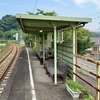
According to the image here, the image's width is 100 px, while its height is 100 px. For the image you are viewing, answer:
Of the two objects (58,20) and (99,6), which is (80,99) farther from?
(99,6)

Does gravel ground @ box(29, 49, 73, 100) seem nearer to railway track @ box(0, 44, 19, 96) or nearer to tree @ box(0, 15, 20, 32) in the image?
railway track @ box(0, 44, 19, 96)

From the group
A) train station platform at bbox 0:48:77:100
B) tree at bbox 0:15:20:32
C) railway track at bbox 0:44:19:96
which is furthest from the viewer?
tree at bbox 0:15:20:32

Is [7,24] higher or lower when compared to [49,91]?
higher

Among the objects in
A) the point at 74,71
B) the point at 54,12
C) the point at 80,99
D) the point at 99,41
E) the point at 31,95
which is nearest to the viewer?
the point at 80,99

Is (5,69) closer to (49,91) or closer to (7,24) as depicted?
(49,91)

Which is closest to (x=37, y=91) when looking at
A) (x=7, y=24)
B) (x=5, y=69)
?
(x=5, y=69)

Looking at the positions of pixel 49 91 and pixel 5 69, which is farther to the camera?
pixel 5 69

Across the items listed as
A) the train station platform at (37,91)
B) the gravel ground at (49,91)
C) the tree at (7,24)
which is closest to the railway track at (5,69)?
the train station platform at (37,91)

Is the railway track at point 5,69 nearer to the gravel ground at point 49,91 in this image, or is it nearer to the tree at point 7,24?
the gravel ground at point 49,91

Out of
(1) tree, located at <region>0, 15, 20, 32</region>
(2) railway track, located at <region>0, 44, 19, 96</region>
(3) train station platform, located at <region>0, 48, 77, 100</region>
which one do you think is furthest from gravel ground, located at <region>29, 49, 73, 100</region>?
(1) tree, located at <region>0, 15, 20, 32</region>

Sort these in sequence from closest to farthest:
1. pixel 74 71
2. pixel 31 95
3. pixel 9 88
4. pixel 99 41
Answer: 1. pixel 31 95
2. pixel 9 88
3. pixel 74 71
4. pixel 99 41

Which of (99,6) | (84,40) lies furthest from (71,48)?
(99,6)

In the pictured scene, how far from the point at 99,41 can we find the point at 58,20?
41.2 meters

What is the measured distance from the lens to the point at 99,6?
3195 cm
